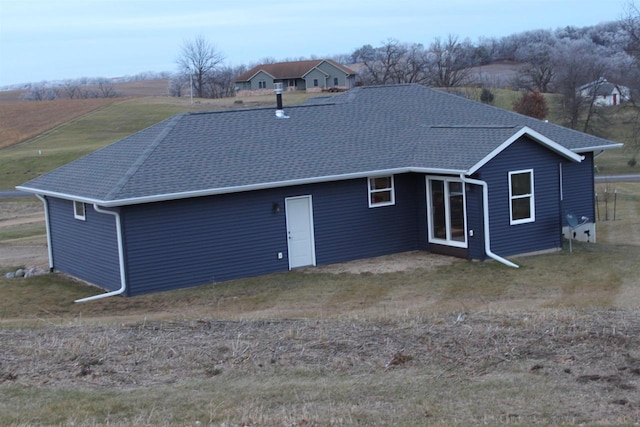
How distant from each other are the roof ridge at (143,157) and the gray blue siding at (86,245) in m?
0.83

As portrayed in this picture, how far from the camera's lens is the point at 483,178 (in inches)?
811

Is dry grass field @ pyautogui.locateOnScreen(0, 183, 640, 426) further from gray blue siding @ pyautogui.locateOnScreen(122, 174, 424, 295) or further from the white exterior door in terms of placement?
the white exterior door

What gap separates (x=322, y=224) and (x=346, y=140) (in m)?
2.91

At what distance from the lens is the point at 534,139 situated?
2119cm

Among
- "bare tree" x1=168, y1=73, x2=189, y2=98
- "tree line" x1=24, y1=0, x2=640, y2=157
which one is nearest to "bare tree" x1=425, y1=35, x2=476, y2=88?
"tree line" x1=24, y1=0, x2=640, y2=157

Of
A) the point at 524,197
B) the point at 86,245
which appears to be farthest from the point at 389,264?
the point at 86,245

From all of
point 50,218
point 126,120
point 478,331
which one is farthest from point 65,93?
point 478,331

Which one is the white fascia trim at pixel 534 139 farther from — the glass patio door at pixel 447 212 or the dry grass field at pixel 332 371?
the dry grass field at pixel 332 371

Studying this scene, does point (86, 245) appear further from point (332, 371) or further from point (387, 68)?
point (387, 68)

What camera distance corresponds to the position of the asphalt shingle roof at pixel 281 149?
64.3ft

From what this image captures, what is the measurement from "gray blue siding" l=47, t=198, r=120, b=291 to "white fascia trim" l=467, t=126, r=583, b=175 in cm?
856

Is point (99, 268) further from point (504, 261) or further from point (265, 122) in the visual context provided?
point (504, 261)

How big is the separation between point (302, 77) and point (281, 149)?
7859 cm

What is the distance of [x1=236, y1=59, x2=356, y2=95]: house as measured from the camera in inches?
3851
